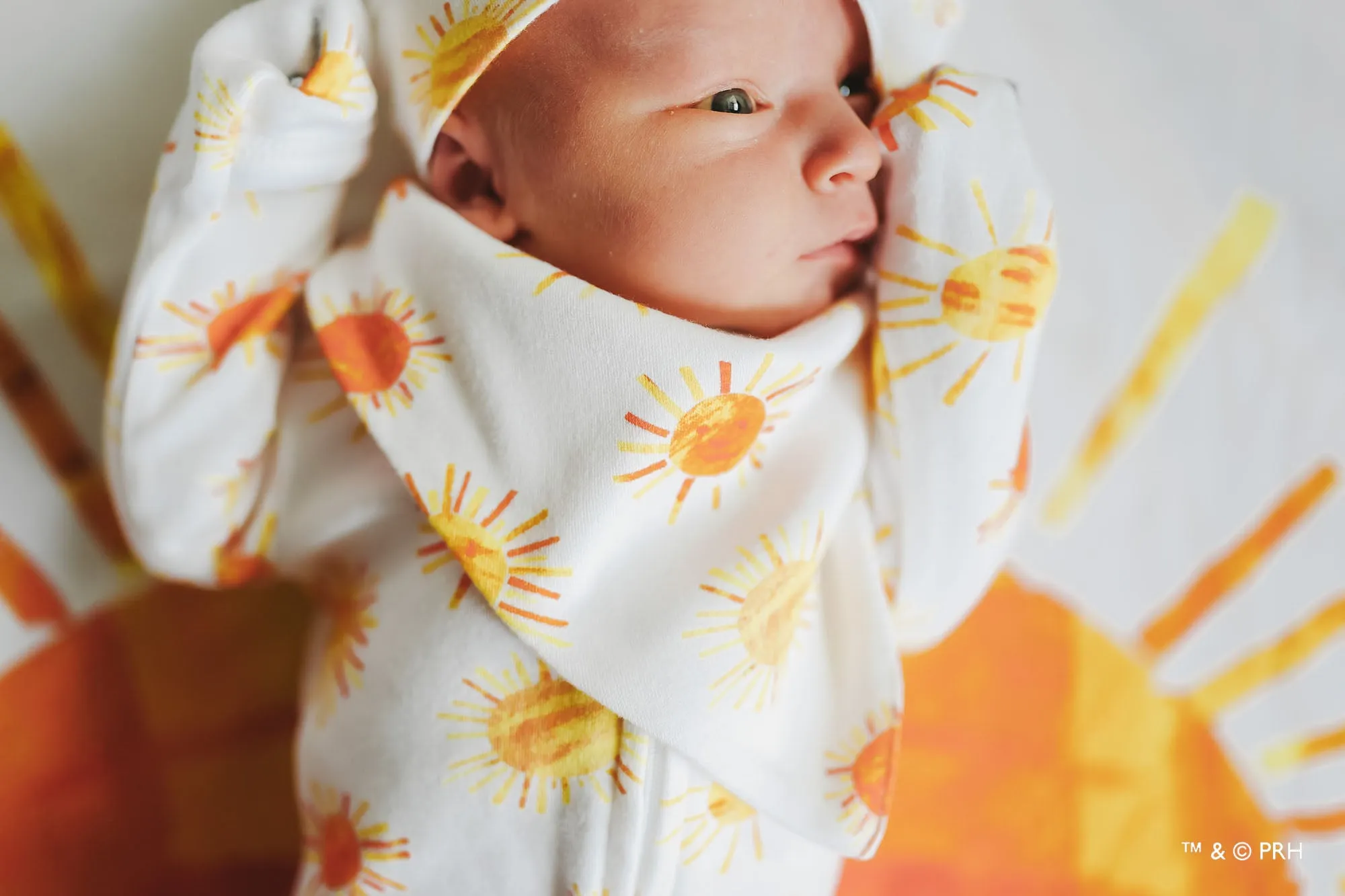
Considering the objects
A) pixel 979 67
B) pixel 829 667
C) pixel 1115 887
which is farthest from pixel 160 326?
pixel 1115 887

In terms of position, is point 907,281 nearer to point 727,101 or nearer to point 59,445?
point 727,101

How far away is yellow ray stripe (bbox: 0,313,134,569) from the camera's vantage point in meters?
0.94

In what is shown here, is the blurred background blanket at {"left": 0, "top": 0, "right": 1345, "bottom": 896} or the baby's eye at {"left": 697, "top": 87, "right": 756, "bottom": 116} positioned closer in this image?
the baby's eye at {"left": 697, "top": 87, "right": 756, "bottom": 116}

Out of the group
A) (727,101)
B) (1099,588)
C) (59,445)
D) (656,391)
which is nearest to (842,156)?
(727,101)

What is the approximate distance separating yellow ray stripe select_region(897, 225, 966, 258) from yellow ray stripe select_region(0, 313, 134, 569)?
0.75 meters

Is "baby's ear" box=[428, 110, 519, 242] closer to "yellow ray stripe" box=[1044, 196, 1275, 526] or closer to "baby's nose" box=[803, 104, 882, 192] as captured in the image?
"baby's nose" box=[803, 104, 882, 192]

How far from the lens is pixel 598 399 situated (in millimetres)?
779

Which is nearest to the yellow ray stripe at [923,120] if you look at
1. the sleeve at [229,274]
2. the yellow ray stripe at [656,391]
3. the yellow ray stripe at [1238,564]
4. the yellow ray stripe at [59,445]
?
the yellow ray stripe at [656,391]

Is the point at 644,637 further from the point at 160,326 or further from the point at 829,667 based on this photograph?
the point at 160,326

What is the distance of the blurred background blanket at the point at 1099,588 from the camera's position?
969 millimetres

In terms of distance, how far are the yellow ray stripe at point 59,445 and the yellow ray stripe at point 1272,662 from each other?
3.68ft

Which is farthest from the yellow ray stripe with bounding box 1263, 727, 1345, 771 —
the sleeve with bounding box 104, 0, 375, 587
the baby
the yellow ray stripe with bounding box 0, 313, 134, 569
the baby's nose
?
the yellow ray stripe with bounding box 0, 313, 134, 569

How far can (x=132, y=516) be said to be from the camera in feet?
2.82

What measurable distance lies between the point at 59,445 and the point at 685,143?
25.2 inches
